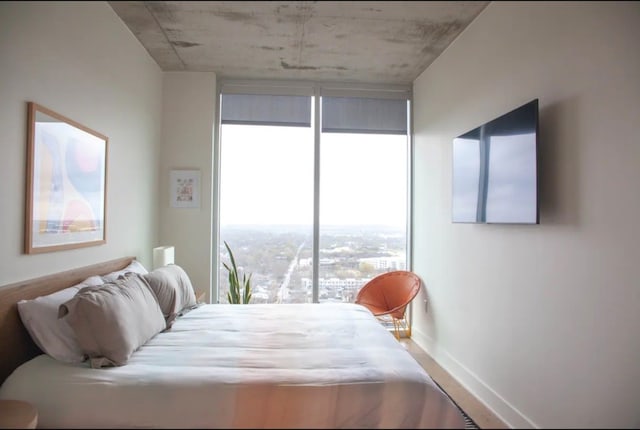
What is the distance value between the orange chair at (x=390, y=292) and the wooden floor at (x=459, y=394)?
0.77 ft

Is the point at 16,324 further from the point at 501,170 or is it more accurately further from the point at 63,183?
the point at 501,170

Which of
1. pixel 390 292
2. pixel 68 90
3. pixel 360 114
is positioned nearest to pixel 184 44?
pixel 68 90

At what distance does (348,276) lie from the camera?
2.96 m

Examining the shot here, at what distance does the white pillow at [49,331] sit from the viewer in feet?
3.91

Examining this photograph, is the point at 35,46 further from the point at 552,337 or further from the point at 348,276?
the point at 348,276

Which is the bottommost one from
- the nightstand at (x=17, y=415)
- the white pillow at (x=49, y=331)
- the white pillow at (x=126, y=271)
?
the nightstand at (x=17, y=415)

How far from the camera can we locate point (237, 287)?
110 inches

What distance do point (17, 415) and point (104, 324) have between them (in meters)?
0.33

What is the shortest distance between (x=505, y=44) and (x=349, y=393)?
1419 millimetres

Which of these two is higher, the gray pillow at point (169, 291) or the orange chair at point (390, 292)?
the gray pillow at point (169, 291)

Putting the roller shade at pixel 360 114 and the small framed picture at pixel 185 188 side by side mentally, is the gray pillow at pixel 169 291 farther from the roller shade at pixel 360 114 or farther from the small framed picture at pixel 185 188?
the roller shade at pixel 360 114

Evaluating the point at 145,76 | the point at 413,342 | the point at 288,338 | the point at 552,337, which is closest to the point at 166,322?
the point at 288,338

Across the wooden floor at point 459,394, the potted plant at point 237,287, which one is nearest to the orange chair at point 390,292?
the wooden floor at point 459,394

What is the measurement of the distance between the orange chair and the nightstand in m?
2.20
